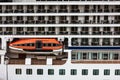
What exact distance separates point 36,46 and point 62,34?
7.22 feet

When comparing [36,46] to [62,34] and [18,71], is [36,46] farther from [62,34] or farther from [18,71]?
[18,71]

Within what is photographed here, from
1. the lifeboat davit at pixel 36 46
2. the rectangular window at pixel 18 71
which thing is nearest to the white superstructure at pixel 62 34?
the rectangular window at pixel 18 71

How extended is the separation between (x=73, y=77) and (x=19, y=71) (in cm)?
419

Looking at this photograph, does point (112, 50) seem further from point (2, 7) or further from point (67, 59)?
point (2, 7)

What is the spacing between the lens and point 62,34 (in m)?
28.5

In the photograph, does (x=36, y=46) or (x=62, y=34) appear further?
(x=62, y=34)

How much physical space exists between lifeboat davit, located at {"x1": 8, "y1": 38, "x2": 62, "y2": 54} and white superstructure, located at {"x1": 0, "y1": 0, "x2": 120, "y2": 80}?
34cm

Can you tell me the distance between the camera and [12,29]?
1124 inches

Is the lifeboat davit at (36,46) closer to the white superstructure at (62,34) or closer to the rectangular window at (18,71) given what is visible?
the white superstructure at (62,34)

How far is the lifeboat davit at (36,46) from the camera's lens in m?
28.2

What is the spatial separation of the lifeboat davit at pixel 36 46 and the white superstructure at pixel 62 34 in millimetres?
343

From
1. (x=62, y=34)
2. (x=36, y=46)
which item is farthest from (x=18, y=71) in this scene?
(x=62, y=34)

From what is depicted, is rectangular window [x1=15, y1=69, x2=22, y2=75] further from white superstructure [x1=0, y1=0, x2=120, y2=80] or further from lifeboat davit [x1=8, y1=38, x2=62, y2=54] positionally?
lifeboat davit [x1=8, y1=38, x2=62, y2=54]

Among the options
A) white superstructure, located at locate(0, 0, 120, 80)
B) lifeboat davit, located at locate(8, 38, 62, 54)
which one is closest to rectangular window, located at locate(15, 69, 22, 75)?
white superstructure, located at locate(0, 0, 120, 80)
